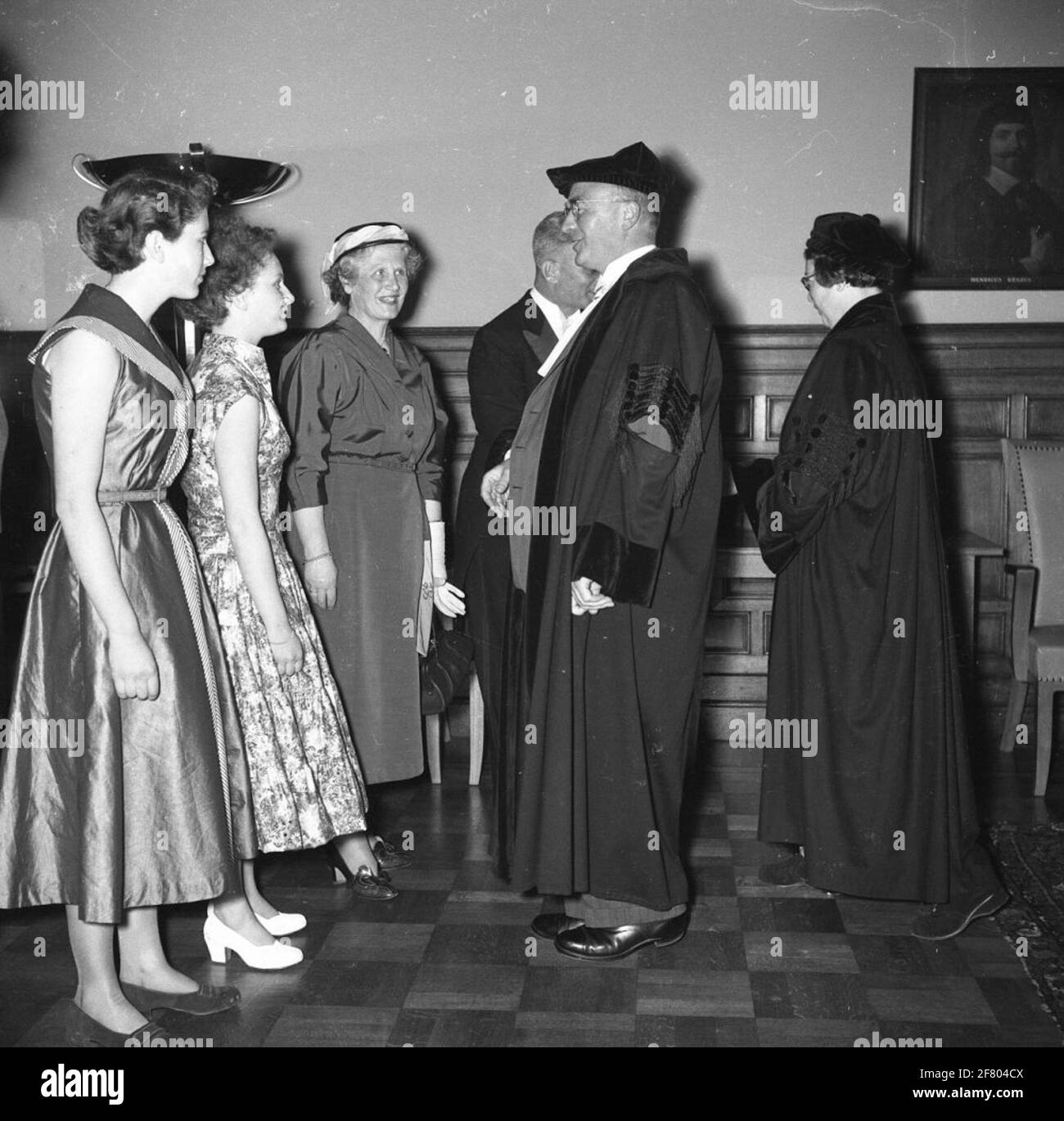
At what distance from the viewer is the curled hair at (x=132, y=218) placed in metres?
2.15

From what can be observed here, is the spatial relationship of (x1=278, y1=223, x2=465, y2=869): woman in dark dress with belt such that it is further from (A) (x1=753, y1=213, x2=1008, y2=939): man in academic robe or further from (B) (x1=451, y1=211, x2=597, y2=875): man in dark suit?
(A) (x1=753, y1=213, x2=1008, y2=939): man in academic robe

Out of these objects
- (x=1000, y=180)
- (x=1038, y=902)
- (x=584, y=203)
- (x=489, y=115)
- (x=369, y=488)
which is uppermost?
(x=489, y=115)

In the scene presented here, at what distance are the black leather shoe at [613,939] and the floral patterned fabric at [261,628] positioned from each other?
0.56 meters

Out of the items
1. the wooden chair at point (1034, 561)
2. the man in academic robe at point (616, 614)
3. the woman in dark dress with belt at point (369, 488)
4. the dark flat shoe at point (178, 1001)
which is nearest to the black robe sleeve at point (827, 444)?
the man in academic robe at point (616, 614)

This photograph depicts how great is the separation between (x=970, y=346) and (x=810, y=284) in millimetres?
1889

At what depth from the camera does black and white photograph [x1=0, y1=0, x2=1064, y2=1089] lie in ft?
7.13

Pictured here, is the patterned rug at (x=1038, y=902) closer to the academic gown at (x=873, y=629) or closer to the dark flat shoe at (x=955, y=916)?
the dark flat shoe at (x=955, y=916)

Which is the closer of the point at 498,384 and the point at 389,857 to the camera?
the point at 389,857

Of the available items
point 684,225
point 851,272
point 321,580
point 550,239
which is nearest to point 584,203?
point 851,272

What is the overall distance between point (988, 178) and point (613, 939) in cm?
321

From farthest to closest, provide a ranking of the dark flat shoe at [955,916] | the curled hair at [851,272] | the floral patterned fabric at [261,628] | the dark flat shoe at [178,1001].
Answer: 1. the curled hair at [851,272]
2. the dark flat shoe at [955,916]
3. the floral patterned fabric at [261,628]
4. the dark flat shoe at [178,1001]

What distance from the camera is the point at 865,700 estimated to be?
9.31 feet

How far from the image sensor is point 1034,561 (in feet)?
13.6

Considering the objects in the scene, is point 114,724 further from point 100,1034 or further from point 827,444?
point 827,444
